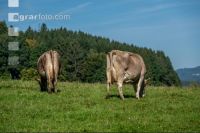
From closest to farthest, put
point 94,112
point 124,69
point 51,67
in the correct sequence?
point 94,112
point 124,69
point 51,67

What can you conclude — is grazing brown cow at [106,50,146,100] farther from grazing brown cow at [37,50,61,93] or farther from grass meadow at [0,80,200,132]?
grazing brown cow at [37,50,61,93]

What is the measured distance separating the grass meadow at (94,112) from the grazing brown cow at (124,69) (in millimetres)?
914

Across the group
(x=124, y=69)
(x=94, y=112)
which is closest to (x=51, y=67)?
(x=124, y=69)

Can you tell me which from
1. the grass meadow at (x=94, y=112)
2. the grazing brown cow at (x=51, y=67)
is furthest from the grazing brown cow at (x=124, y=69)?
the grazing brown cow at (x=51, y=67)

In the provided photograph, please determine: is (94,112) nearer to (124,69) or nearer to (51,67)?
(124,69)

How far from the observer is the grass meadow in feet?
50.5

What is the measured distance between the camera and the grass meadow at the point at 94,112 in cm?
1541

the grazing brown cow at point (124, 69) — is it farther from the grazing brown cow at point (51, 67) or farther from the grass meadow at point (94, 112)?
the grazing brown cow at point (51, 67)

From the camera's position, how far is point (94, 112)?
17938mm

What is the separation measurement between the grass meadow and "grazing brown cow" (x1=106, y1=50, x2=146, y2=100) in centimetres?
91

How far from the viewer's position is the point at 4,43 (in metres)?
121

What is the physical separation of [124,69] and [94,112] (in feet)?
20.4

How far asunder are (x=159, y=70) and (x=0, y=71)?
82.3 meters

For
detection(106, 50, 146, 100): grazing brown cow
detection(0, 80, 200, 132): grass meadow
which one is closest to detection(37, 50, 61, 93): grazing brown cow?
detection(0, 80, 200, 132): grass meadow
